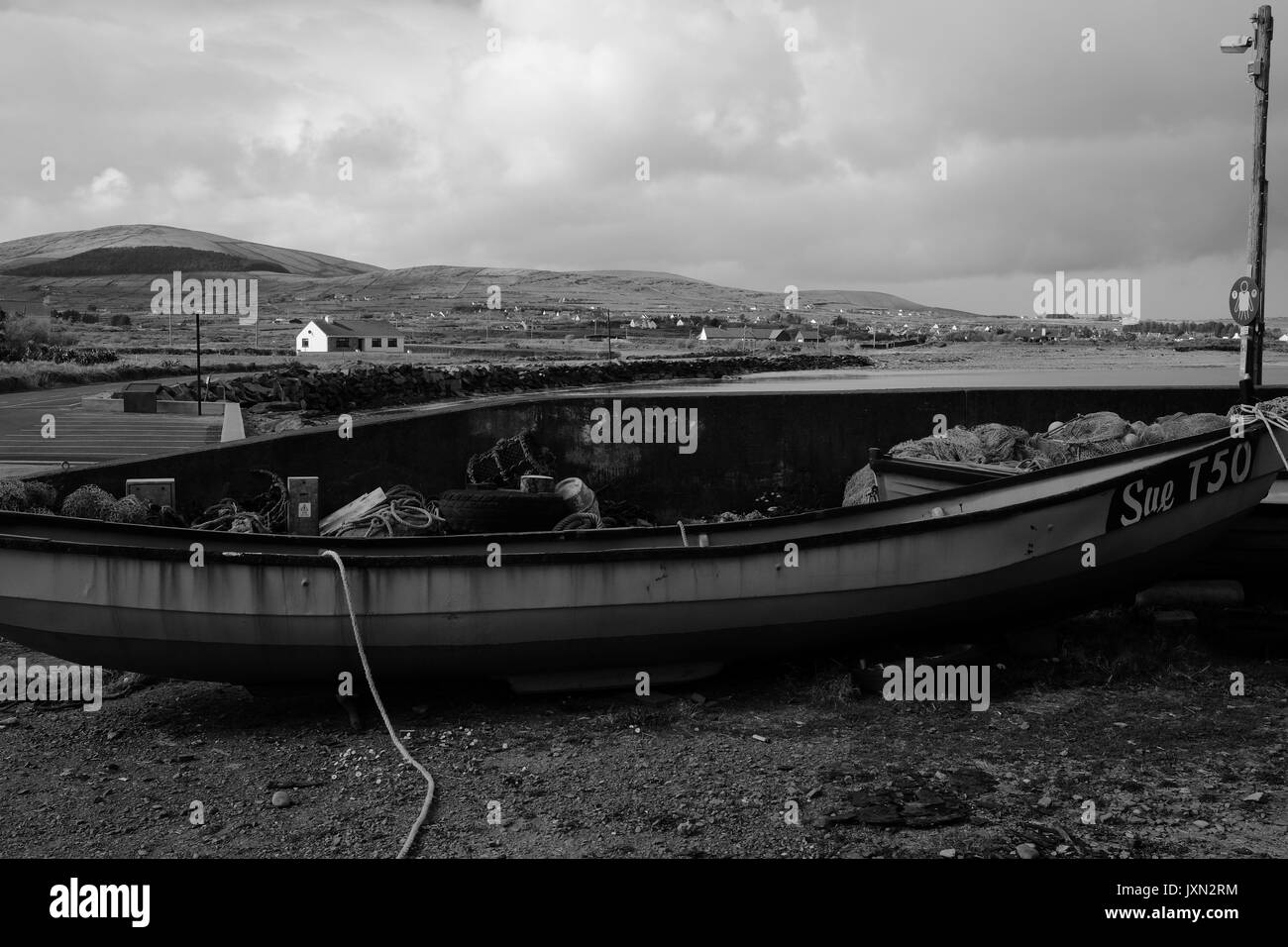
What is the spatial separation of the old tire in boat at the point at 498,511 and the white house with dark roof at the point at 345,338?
276ft

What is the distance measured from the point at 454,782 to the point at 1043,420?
996 cm

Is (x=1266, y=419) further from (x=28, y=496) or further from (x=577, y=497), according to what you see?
(x=28, y=496)

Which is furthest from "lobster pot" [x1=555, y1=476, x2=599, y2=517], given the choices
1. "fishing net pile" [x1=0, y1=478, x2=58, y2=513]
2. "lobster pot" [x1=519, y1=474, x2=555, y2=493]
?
"fishing net pile" [x1=0, y1=478, x2=58, y2=513]

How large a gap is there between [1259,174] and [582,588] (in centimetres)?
1083

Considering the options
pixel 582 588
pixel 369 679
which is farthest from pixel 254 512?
pixel 582 588

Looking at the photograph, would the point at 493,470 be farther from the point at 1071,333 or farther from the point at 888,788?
the point at 1071,333

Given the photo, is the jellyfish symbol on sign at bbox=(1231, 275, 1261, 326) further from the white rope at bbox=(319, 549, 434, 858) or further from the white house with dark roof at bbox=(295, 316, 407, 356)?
the white house with dark roof at bbox=(295, 316, 407, 356)

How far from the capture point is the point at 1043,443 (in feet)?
38.6

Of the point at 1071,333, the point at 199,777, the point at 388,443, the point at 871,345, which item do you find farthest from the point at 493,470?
the point at 1071,333

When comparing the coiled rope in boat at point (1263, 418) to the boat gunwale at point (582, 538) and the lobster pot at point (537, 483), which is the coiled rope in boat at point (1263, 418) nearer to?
the boat gunwale at point (582, 538)

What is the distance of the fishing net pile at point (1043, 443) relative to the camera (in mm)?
11320

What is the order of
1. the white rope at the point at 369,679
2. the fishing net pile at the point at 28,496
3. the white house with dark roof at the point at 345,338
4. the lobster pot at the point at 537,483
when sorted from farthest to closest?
the white house with dark roof at the point at 345,338 → the lobster pot at the point at 537,483 → the fishing net pile at the point at 28,496 → the white rope at the point at 369,679

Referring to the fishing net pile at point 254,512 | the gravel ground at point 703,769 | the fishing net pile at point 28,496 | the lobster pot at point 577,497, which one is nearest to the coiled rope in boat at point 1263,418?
the gravel ground at point 703,769

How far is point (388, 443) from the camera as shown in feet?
41.5
